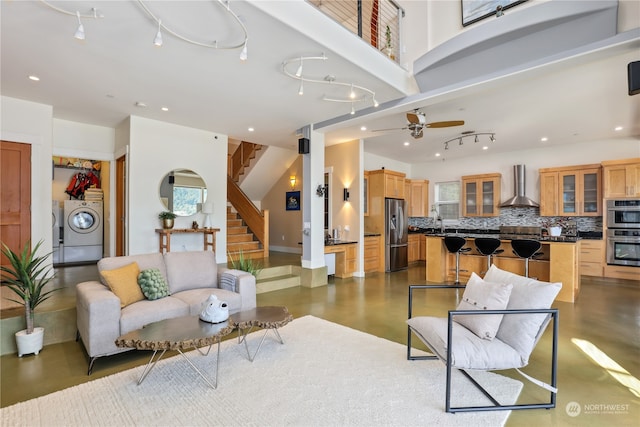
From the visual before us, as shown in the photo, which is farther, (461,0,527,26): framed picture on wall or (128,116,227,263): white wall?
(128,116,227,263): white wall

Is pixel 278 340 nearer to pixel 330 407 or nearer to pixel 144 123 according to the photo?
pixel 330 407

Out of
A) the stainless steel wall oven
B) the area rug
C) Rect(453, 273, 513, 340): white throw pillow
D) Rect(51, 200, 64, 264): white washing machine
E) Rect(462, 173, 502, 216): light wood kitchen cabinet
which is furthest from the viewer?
Rect(462, 173, 502, 216): light wood kitchen cabinet

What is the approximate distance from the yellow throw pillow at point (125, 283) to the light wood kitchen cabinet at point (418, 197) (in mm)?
7641

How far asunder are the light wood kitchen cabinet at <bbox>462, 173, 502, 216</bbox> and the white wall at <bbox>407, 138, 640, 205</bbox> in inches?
9.6

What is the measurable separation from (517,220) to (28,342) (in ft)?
31.0

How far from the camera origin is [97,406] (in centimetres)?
212

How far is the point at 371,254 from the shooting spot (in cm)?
725

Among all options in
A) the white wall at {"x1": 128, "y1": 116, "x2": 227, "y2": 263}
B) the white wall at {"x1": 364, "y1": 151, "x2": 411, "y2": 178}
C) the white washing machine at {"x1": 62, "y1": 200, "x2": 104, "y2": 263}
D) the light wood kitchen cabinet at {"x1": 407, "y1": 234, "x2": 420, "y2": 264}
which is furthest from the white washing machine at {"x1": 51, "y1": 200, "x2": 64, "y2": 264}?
the light wood kitchen cabinet at {"x1": 407, "y1": 234, "x2": 420, "y2": 264}

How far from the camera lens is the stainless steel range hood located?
7578 mm

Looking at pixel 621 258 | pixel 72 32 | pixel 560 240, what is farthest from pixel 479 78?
pixel 621 258

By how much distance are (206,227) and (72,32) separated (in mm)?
3676

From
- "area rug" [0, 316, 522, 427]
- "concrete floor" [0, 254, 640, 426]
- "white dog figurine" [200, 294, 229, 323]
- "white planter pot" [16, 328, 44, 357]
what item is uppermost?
"white dog figurine" [200, 294, 229, 323]

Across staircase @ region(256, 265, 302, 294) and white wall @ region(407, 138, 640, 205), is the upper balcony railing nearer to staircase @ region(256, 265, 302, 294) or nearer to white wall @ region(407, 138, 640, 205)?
staircase @ region(256, 265, 302, 294)

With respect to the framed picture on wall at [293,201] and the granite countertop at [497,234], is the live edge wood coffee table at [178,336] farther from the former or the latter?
the framed picture on wall at [293,201]
